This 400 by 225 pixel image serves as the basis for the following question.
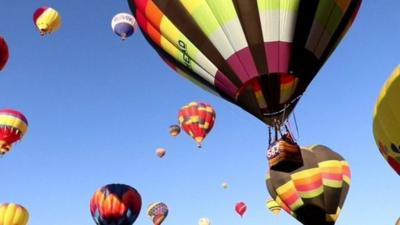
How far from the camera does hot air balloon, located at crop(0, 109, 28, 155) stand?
25.2 metres

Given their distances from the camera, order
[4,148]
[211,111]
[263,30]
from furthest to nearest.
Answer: [211,111] → [4,148] → [263,30]

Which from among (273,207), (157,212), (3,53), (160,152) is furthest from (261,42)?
(160,152)

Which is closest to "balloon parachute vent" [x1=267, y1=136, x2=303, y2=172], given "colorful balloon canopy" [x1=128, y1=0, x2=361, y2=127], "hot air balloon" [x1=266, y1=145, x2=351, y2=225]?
"colorful balloon canopy" [x1=128, y1=0, x2=361, y2=127]

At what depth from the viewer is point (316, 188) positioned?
1892cm

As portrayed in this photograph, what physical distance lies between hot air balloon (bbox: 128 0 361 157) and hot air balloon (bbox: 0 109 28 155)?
15558 millimetres

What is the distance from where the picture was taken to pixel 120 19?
2655 cm

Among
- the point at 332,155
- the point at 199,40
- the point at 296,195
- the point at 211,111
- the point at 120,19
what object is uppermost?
the point at 120,19

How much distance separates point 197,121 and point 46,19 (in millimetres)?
9401

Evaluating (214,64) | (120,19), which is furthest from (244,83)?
(120,19)

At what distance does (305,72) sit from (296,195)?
29.3ft

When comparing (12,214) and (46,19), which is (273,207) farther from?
(46,19)

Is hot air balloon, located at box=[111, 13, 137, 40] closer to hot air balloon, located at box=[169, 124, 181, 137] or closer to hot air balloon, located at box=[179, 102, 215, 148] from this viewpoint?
hot air balloon, located at box=[179, 102, 215, 148]

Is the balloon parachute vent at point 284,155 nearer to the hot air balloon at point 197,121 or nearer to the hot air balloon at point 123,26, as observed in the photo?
the hot air balloon at point 197,121

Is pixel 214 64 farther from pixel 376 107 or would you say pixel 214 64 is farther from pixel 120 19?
pixel 120 19
